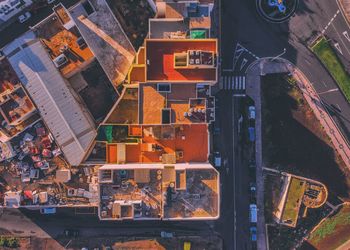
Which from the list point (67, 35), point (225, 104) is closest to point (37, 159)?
point (67, 35)

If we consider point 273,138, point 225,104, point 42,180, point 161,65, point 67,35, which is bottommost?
point 42,180

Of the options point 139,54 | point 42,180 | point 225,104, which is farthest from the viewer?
point 225,104

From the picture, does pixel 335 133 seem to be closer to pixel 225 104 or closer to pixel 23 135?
pixel 225 104

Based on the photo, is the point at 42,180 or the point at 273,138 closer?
the point at 42,180

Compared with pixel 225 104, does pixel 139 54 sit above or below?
above

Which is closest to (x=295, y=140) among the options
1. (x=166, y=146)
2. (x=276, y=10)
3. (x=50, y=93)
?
(x=276, y=10)

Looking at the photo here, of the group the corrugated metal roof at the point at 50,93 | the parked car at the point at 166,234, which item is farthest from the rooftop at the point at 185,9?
the parked car at the point at 166,234

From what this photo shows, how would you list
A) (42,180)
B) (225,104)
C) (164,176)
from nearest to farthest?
(164,176) → (42,180) → (225,104)
